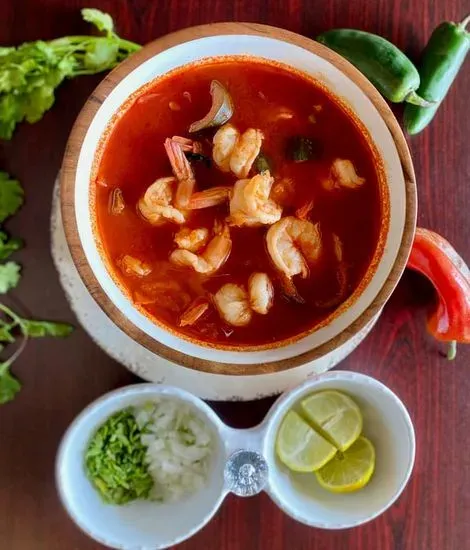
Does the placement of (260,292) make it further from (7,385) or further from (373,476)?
(7,385)

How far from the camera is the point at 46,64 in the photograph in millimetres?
2531

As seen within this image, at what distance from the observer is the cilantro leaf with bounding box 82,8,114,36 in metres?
2.52

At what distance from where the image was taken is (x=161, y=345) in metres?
2.24

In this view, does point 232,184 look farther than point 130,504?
No

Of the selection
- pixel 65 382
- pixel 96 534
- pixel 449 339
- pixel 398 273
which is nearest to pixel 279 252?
pixel 398 273

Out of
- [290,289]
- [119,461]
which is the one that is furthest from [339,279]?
[119,461]

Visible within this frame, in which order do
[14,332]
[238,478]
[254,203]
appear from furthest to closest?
[14,332] → [238,478] → [254,203]

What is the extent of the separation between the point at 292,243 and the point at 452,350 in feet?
2.48

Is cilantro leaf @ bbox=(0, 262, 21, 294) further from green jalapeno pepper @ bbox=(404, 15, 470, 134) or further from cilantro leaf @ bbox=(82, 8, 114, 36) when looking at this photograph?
green jalapeno pepper @ bbox=(404, 15, 470, 134)

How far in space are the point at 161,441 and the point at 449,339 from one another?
1.01 meters

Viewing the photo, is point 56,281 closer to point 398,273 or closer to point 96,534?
point 96,534

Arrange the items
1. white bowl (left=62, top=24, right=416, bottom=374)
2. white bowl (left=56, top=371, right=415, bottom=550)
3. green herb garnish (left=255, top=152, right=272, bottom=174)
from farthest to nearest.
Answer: white bowl (left=56, top=371, right=415, bottom=550) < green herb garnish (left=255, top=152, right=272, bottom=174) < white bowl (left=62, top=24, right=416, bottom=374)

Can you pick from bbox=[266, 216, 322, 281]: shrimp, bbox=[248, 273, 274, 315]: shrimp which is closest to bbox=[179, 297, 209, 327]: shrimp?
bbox=[248, 273, 274, 315]: shrimp

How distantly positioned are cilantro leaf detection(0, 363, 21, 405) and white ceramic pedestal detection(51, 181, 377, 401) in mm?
315
